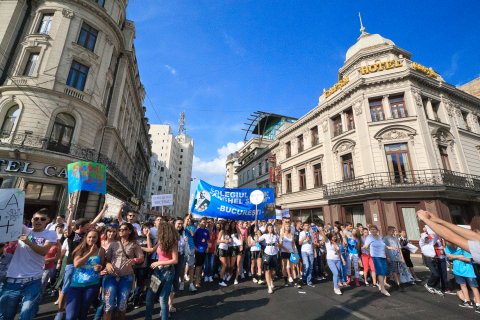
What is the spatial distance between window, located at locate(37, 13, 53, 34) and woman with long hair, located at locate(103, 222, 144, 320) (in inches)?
796

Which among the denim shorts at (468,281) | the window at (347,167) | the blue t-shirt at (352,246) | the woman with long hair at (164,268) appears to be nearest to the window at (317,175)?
the window at (347,167)

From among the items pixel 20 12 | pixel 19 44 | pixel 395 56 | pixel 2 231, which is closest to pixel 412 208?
pixel 395 56

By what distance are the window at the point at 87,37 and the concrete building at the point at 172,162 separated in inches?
1676

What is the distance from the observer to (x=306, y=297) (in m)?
6.59

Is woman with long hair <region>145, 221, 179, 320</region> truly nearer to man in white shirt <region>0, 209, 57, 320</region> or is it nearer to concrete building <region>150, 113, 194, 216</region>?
man in white shirt <region>0, 209, 57, 320</region>

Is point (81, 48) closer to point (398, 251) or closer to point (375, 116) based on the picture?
point (398, 251)

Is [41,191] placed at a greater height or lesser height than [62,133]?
lesser

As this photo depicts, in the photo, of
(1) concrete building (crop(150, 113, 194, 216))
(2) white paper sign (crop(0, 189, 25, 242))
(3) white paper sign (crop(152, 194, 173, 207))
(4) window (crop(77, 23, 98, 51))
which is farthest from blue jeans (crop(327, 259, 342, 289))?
(1) concrete building (crop(150, 113, 194, 216))

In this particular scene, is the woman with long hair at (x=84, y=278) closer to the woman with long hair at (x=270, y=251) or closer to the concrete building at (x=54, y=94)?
the woman with long hair at (x=270, y=251)

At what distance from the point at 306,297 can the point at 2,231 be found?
711cm

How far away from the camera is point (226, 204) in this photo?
1059 centimetres

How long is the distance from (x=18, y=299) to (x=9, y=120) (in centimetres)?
1693

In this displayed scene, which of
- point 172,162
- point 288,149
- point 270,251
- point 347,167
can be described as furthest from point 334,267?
point 172,162

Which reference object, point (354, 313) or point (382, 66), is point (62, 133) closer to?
point (354, 313)
